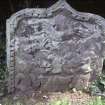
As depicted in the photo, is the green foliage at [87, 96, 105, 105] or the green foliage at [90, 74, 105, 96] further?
the green foliage at [90, 74, 105, 96]

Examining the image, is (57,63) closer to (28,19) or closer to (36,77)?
(36,77)

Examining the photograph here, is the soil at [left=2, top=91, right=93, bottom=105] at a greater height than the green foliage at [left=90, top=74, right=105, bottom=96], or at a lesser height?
lesser

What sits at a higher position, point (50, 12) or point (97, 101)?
point (50, 12)

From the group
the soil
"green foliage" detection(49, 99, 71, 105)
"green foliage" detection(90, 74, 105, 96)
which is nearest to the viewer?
"green foliage" detection(49, 99, 71, 105)

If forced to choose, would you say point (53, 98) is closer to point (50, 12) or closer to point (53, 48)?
point (53, 48)

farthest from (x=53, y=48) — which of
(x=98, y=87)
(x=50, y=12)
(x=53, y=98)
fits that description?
(x=98, y=87)

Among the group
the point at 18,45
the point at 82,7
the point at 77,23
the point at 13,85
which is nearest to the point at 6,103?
the point at 13,85

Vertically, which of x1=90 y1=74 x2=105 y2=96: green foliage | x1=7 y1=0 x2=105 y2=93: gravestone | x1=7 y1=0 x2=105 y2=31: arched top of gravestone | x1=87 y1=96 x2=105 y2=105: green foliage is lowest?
x1=87 y1=96 x2=105 y2=105: green foliage

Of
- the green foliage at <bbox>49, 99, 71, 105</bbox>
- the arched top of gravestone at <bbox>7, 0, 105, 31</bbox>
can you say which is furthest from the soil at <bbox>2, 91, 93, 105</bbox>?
the arched top of gravestone at <bbox>7, 0, 105, 31</bbox>

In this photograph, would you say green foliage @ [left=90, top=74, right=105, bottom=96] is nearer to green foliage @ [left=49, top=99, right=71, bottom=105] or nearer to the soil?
the soil

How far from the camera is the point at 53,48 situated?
4.88m

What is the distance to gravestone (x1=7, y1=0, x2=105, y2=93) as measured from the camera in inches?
187

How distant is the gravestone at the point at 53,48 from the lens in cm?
474

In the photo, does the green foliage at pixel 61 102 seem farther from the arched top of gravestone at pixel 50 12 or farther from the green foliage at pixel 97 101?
the arched top of gravestone at pixel 50 12
